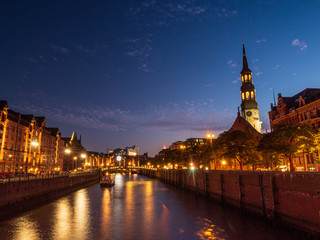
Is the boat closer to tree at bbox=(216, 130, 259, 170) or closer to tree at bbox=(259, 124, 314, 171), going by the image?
tree at bbox=(216, 130, 259, 170)

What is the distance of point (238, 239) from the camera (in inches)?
1029

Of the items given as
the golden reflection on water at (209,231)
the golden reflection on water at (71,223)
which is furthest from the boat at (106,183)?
the golden reflection on water at (209,231)

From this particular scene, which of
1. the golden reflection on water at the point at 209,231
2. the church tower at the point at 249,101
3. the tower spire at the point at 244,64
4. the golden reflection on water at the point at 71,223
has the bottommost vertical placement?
the golden reflection on water at the point at 209,231

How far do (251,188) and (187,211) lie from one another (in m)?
13.3

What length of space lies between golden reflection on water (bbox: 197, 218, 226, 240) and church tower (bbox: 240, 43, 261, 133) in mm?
115028

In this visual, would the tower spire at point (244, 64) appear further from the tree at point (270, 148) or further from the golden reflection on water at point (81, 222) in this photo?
the golden reflection on water at point (81, 222)

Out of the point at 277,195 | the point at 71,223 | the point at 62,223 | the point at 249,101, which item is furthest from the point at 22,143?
the point at 249,101

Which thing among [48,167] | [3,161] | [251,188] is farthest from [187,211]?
[48,167]

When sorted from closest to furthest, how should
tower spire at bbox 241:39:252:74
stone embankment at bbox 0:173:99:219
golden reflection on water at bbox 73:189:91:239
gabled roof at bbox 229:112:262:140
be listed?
golden reflection on water at bbox 73:189:91:239 < stone embankment at bbox 0:173:99:219 < gabled roof at bbox 229:112:262:140 < tower spire at bbox 241:39:252:74

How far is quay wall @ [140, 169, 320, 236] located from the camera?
23.2 m

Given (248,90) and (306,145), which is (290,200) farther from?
(248,90)

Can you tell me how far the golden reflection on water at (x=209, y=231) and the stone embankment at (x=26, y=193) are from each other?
28455mm

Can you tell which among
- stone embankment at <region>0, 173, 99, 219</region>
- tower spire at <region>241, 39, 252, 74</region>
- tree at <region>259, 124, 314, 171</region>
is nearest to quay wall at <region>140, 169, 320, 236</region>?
tree at <region>259, 124, 314, 171</region>

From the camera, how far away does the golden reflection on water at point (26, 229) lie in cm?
2740
